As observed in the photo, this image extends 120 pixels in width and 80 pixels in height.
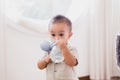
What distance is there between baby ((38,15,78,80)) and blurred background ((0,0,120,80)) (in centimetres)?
69

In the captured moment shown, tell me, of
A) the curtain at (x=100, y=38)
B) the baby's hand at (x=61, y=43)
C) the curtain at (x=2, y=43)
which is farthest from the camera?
the curtain at (x=100, y=38)

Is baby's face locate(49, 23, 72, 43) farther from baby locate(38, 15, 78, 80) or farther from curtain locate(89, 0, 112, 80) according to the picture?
curtain locate(89, 0, 112, 80)

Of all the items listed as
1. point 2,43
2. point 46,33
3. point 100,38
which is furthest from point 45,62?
point 100,38

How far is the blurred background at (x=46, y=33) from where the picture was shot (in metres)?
2.07

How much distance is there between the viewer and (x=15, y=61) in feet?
6.98

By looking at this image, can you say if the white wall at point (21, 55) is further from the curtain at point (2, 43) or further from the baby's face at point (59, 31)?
the baby's face at point (59, 31)

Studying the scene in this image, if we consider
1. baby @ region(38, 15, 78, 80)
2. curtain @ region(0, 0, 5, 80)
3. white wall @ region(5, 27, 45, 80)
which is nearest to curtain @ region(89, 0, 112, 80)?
white wall @ region(5, 27, 45, 80)

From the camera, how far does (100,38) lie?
2543mm

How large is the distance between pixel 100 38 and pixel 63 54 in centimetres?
124

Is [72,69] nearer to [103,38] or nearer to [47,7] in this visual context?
[47,7]

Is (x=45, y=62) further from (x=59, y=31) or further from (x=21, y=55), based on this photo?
(x=21, y=55)

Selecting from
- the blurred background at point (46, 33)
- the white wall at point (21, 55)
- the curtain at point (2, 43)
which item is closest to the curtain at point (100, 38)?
the blurred background at point (46, 33)

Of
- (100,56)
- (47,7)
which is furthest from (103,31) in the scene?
(47,7)

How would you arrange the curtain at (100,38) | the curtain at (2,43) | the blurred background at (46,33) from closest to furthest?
the curtain at (2,43) < the blurred background at (46,33) < the curtain at (100,38)
